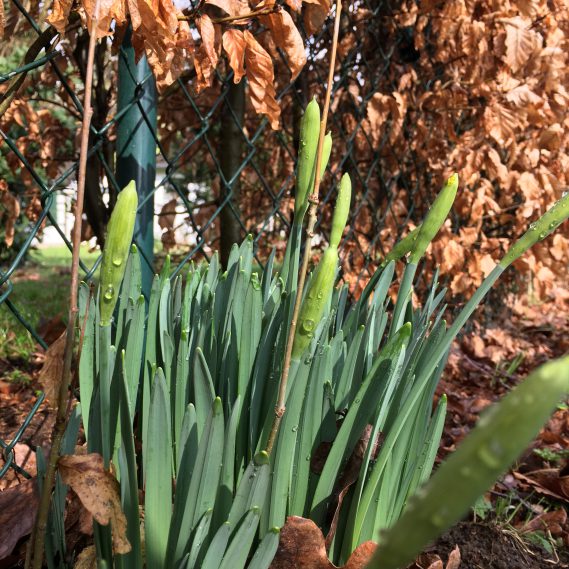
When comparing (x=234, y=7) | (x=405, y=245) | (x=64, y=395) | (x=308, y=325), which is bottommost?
(x=64, y=395)

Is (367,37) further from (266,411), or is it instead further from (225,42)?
(266,411)

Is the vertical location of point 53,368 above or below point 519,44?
below

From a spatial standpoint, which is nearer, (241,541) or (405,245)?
(241,541)

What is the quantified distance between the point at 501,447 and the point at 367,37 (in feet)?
10.1

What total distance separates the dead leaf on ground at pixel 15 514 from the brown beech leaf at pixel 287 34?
1015mm

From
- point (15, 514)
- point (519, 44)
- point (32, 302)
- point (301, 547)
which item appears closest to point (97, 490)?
point (301, 547)

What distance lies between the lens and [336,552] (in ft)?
3.24

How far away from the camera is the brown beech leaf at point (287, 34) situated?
54.1 inches

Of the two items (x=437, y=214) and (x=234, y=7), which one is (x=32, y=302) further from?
(x=437, y=214)

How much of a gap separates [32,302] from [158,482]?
4289 mm

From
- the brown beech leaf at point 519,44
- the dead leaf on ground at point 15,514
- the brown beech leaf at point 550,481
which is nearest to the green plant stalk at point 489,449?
the dead leaf on ground at point 15,514

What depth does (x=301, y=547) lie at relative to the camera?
35.5 inches

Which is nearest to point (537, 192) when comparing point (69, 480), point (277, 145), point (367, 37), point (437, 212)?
point (367, 37)

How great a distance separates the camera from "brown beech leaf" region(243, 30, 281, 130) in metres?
1.41
